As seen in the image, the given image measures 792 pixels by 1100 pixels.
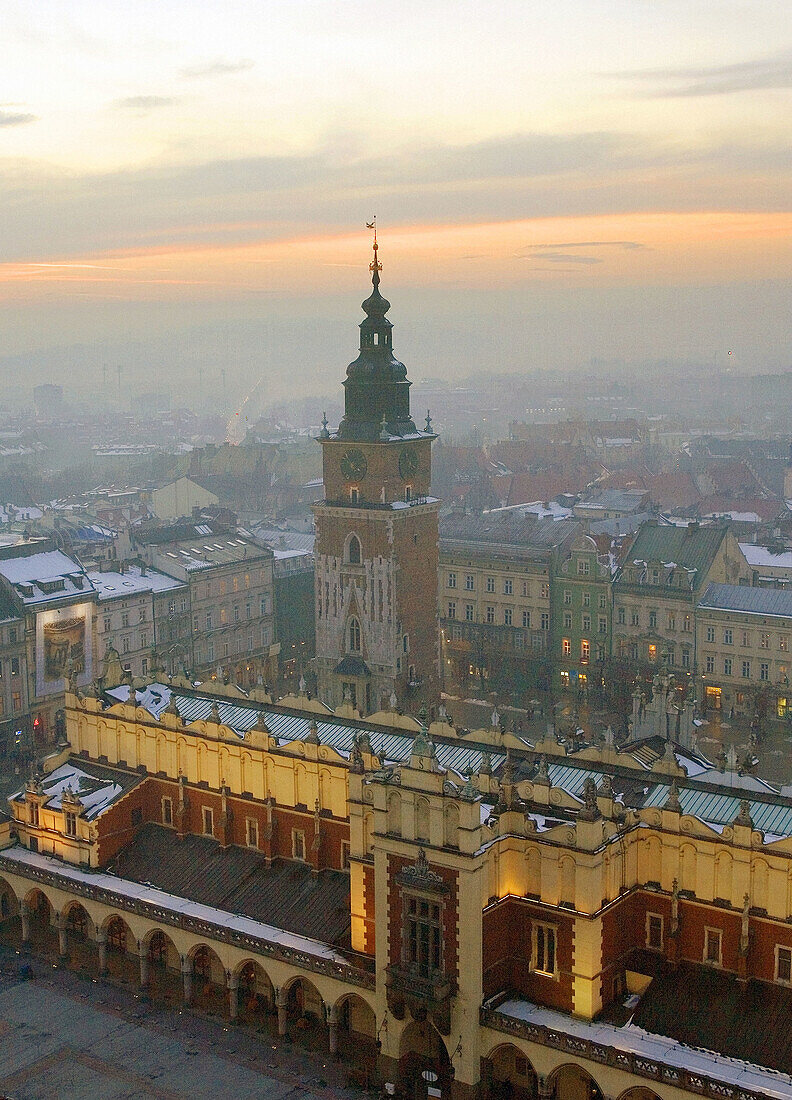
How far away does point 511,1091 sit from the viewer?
173 ft

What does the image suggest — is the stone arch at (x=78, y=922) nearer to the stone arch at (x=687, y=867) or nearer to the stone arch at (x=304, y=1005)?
the stone arch at (x=304, y=1005)

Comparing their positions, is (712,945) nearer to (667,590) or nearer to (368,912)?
(368,912)

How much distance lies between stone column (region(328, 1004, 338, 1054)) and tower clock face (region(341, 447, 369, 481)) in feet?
164

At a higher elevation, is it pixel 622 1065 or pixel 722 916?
pixel 722 916

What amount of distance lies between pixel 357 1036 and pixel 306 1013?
125 inches

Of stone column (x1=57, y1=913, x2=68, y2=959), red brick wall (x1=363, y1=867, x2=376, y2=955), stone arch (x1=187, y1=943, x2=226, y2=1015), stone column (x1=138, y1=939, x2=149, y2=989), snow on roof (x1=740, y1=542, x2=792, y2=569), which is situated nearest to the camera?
red brick wall (x1=363, y1=867, x2=376, y2=955)

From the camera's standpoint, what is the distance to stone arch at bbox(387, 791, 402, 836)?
52438mm

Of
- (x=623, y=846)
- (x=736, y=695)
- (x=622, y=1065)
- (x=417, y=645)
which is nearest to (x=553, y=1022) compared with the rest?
(x=622, y=1065)

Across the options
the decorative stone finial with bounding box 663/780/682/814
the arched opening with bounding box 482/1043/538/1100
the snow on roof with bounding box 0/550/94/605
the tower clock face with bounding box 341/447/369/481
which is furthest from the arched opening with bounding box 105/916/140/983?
the tower clock face with bounding box 341/447/369/481

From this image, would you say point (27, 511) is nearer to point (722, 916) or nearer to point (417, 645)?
point (417, 645)

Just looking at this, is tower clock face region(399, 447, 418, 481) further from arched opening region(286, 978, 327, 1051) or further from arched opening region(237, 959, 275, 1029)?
arched opening region(286, 978, 327, 1051)

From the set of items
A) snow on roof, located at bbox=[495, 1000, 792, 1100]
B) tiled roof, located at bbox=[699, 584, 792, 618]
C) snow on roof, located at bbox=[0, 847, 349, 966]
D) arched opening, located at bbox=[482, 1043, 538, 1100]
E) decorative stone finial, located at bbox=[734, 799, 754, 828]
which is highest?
decorative stone finial, located at bbox=[734, 799, 754, 828]

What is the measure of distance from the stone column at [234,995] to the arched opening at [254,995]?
0.28 metres

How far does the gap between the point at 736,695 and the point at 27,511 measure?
11898cm
